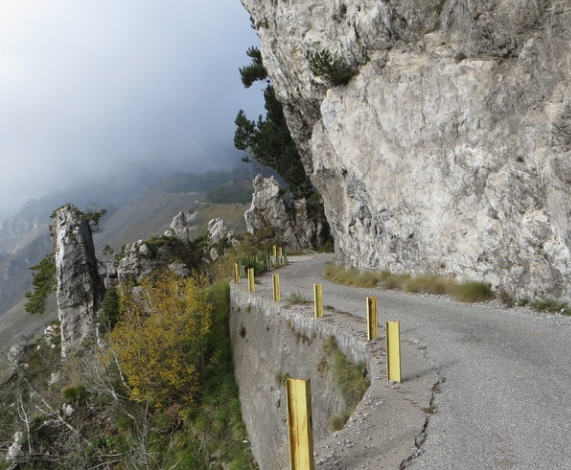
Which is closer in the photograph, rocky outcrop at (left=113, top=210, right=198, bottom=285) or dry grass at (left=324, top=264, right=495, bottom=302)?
dry grass at (left=324, top=264, right=495, bottom=302)

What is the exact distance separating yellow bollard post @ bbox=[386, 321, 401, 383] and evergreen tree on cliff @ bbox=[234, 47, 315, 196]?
3162cm

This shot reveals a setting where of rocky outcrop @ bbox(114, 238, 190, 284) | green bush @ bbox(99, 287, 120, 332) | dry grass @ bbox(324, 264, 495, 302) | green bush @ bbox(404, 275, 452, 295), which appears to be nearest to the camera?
dry grass @ bbox(324, 264, 495, 302)

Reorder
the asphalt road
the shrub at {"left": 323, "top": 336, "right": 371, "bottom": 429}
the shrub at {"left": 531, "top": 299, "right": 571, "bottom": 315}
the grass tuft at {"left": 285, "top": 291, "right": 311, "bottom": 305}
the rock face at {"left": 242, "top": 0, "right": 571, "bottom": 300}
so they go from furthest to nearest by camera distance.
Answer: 1. the grass tuft at {"left": 285, "top": 291, "right": 311, "bottom": 305}
2. the rock face at {"left": 242, "top": 0, "right": 571, "bottom": 300}
3. the shrub at {"left": 531, "top": 299, "right": 571, "bottom": 315}
4. the shrub at {"left": 323, "top": 336, "right": 371, "bottom": 429}
5. the asphalt road

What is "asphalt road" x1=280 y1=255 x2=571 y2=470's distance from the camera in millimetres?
4094

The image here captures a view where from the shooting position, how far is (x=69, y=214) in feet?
121

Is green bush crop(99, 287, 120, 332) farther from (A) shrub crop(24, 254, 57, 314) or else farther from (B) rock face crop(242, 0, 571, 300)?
(B) rock face crop(242, 0, 571, 300)

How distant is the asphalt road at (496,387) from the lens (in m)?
4.09

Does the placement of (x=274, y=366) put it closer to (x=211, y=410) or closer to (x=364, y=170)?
(x=211, y=410)

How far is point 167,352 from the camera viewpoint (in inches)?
675

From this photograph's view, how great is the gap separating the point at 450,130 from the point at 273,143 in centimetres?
2476

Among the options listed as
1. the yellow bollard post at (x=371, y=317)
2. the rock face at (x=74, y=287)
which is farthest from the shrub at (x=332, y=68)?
the rock face at (x=74, y=287)

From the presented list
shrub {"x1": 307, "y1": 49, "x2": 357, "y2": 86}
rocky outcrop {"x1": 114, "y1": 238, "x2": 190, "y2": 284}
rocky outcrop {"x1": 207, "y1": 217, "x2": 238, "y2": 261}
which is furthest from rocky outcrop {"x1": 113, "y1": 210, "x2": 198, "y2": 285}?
shrub {"x1": 307, "y1": 49, "x2": 357, "y2": 86}

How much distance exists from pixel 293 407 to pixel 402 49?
15711 millimetres

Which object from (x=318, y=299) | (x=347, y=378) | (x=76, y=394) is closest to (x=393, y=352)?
(x=347, y=378)
